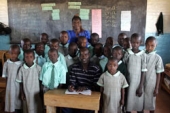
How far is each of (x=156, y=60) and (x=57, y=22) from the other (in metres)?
2.77

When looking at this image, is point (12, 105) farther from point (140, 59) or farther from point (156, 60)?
point (156, 60)

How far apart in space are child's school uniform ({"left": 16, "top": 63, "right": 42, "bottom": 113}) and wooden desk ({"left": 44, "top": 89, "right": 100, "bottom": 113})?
11.2 inches

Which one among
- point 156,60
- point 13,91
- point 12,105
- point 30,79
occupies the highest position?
point 156,60

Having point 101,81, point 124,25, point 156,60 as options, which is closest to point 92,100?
point 101,81

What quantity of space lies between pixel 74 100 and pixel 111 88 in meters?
0.43

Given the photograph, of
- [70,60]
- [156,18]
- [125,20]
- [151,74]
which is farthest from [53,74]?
[156,18]

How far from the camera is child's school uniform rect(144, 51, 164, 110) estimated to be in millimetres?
2352

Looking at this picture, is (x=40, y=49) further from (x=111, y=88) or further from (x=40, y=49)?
(x=111, y=88)

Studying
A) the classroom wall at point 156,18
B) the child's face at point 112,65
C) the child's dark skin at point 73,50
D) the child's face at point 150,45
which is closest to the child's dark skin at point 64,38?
the child's dark skin at point 73,50

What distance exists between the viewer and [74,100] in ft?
6.71

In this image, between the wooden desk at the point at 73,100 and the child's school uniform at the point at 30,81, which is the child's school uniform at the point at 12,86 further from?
the wooden desk at the point at 73,100

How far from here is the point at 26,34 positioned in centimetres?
464

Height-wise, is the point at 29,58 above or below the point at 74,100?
above

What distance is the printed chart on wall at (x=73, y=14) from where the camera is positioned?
4.28 meters
